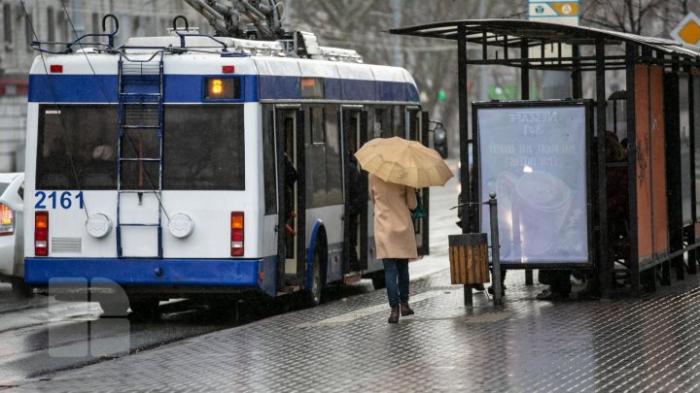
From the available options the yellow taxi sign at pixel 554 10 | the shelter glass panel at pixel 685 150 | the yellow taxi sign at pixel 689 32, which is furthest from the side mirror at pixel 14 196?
the yellow taxi sign at pixel 689 32

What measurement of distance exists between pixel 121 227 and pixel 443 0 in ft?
174

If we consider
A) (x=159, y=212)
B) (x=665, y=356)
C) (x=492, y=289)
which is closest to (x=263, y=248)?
(x=159, y=212)

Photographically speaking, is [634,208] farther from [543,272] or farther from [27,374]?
[27,374]

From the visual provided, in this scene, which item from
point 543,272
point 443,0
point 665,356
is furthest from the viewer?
point 443,0

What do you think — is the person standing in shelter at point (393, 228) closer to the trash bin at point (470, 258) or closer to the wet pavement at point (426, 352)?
the wet pavement at point (426, 352)

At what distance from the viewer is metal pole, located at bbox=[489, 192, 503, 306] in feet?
52.9

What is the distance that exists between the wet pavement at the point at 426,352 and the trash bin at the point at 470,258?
0.35 m

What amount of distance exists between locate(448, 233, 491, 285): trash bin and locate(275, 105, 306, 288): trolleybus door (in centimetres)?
174

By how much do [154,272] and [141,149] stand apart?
1133mm

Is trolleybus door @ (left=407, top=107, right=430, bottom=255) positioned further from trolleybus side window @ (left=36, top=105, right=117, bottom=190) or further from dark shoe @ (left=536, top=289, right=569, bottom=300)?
trolleybus side window @ (left=36, top=105, right=117, bottom=190)

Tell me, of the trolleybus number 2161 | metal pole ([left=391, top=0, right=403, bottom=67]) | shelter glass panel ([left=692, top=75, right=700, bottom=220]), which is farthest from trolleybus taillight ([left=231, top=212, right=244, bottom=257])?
metal pole ([left=391, top=0, right=403, bottom=67])

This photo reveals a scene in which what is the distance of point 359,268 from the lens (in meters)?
19.5

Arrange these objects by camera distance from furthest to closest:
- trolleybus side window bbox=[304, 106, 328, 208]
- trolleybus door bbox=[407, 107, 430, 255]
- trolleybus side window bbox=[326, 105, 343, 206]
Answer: trolleybus door bbox=[407, 107, 430, 255] < trolleybus side window bbox=[326, 105, 343, 206] < trolleybus side window bbox=[304, 106, 328, 208]

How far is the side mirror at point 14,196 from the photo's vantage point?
20.1 meters
